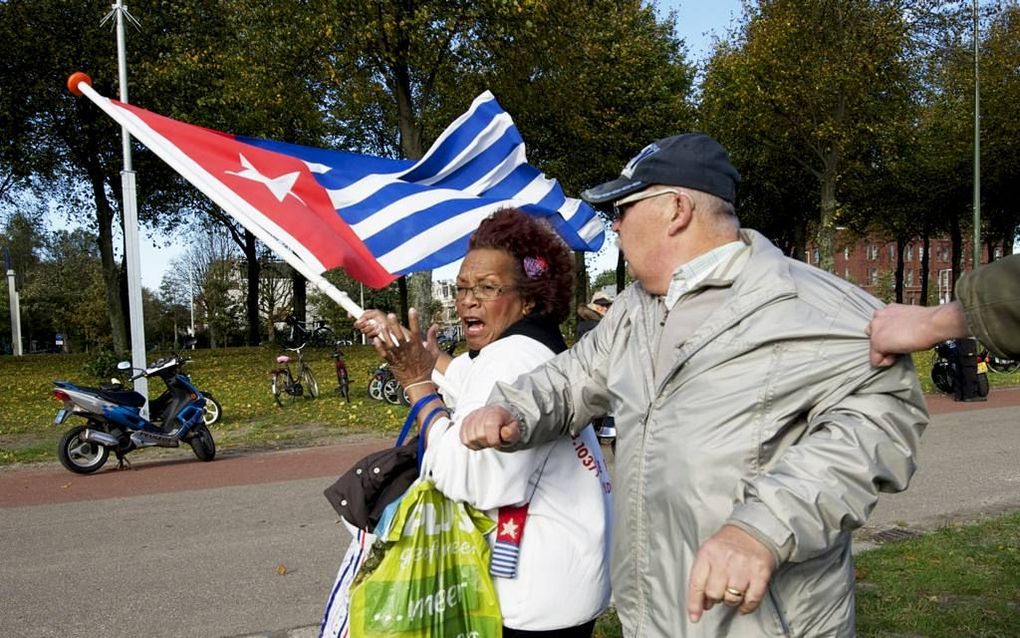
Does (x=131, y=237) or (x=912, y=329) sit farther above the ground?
(x=131, y=237)

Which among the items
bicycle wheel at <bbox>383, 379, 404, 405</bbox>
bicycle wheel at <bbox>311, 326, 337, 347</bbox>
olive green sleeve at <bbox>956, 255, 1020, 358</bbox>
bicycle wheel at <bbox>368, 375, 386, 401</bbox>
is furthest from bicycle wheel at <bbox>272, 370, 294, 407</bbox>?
olive green sleeve at <bbox>956, 255, 1020, 358</bbox>

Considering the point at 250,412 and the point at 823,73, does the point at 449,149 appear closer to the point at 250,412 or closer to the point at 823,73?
the point at 250,412

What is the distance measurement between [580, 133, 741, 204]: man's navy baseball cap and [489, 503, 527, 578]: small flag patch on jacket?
0.87m

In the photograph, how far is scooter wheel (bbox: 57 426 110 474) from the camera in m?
9.03

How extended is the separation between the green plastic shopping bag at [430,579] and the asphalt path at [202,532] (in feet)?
7.99

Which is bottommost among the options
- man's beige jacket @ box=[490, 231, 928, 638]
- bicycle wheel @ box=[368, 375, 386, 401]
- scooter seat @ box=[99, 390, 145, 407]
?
bicycle wheel @ box=[368, 375, 386, 401]

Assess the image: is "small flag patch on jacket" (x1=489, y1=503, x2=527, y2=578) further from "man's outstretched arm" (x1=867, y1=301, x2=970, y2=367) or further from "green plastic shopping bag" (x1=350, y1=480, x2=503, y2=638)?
"man's outstretched arm" (x1=867, y1=301, x2=970, y2=367)

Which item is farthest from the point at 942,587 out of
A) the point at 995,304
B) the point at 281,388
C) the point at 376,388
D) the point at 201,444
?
the point at 281,388

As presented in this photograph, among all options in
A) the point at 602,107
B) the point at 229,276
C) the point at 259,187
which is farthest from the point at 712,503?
the point at 229,276

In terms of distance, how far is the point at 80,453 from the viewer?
9.19 m

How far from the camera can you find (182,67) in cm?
1953

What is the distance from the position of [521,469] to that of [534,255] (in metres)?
0.80

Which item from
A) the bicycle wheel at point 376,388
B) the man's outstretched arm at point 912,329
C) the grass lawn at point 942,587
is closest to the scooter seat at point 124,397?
the bicycle wheel at point 376,388

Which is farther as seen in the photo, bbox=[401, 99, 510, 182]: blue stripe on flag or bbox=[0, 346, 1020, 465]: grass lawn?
bbox=[0, 346, 1020, 465]: grass lawn
